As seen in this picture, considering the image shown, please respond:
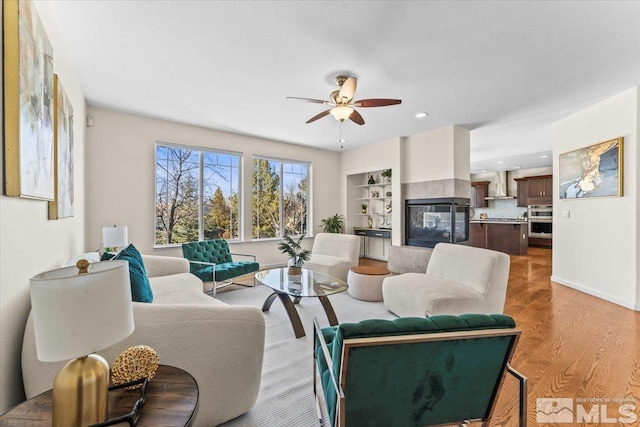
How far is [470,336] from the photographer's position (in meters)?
1.03

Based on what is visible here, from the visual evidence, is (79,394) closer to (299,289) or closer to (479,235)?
(299,289)

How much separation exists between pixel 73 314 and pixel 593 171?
5534mm

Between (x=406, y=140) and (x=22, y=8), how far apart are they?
5.37 meters

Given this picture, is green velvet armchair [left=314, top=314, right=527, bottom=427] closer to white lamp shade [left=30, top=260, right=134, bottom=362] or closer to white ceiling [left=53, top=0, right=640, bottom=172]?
white lamp shade [left=30, top=260, right=134, bottom=362]

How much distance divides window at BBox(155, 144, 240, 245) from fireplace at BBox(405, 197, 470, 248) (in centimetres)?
345

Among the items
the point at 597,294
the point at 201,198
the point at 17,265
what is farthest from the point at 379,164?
the point at 17,265

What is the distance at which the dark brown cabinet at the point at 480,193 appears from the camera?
381 inches

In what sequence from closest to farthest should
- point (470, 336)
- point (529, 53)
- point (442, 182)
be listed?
point (470, 336), point (529, 53), point (442, 182)

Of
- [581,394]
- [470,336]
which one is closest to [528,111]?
[581,394]

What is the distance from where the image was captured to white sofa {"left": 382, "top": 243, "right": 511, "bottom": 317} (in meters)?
2.55

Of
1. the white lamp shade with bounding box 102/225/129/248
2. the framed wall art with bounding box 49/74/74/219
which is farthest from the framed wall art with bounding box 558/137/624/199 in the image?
the white lamp shade with bounding box 102/225/129/248

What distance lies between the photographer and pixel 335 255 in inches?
189

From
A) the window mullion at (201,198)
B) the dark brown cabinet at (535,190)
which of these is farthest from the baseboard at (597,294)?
the window mullion at (201,198)

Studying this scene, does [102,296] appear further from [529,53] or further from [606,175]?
[606,175]
